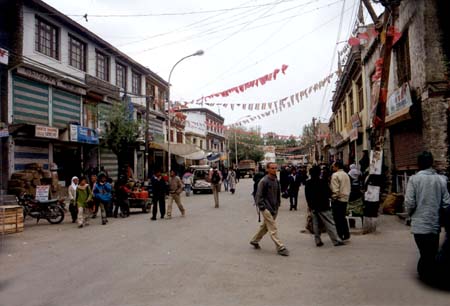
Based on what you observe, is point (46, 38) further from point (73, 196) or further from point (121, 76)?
point (73, 196)

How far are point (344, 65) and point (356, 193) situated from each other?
636 inches

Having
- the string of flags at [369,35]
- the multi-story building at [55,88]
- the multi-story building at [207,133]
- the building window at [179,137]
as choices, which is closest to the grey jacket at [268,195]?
the string of flags at [369,35]

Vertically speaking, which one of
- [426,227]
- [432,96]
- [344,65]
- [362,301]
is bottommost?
[362,301]

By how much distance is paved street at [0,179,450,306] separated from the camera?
514 centimetres

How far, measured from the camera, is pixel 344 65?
25.2 metres

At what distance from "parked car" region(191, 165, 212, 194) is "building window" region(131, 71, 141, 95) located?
28.7 ft

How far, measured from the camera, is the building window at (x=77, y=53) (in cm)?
2186

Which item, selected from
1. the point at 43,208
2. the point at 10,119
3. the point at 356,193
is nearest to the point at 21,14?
the point at 10,119

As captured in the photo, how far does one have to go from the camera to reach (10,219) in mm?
11289

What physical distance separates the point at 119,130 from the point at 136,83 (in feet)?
32.8

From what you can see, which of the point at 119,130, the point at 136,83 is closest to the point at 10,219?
the point at 119,130

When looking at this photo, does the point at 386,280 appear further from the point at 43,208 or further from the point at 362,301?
the point at 43,208

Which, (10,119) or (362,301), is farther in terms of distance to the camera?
(10,119)

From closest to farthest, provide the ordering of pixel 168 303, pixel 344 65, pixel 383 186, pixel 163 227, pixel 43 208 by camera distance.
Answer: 1. pixel 168 303
2. pixel 163 227
3. pixel 43 208
4. pixel 383 186
5. pixel 344 65
